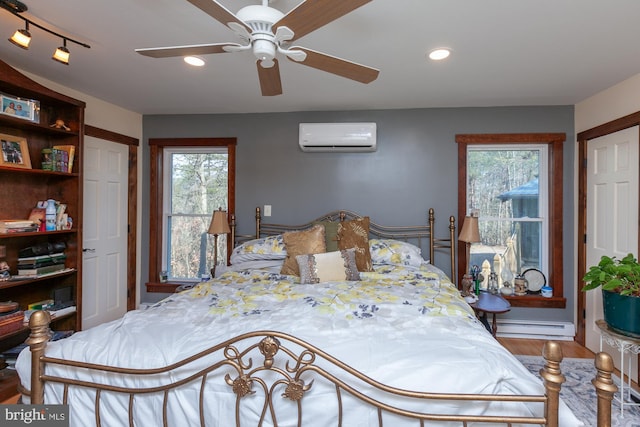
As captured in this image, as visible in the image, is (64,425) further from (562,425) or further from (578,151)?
(578,151)

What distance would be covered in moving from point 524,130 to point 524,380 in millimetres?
2903

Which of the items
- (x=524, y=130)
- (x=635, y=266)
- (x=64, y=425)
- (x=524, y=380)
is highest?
(x=524, y=130)

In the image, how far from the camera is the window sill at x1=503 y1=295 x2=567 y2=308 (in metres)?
3.17

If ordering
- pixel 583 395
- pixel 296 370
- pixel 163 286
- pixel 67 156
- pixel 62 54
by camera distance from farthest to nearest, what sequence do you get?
pixel 163 286
pixel 67 156
pixel 583 395
pixel 62 54
pixel 296 370

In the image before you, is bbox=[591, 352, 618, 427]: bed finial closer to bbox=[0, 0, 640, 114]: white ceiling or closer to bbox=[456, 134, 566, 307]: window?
bbox=[0, 0, 640, 114]: white ceiling

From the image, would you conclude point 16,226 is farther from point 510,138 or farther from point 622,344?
point 510,138

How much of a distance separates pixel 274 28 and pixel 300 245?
179 cm

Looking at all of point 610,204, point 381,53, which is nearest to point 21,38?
point 381,53

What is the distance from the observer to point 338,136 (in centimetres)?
320

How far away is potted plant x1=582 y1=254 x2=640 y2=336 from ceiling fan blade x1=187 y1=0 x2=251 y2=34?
8.27ft

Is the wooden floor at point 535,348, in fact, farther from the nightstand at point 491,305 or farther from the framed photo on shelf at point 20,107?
the framed photo on shelf at point 20,107

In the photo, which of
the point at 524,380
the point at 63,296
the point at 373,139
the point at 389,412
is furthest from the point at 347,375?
the point at 63,296

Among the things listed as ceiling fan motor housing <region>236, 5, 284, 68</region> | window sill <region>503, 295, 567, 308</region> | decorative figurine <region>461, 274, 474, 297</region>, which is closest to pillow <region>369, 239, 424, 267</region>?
decorative figurine <region>461, 274, 474, 297</region>

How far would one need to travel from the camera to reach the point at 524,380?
1.12 meters
